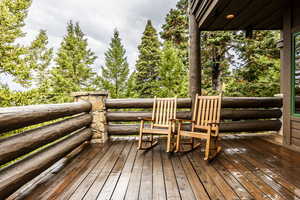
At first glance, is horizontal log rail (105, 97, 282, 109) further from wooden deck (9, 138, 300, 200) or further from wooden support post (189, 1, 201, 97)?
wooden deck (9, 138, 300, 200)

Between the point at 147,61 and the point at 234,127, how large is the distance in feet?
42.9

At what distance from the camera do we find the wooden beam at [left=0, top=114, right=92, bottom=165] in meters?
1.57

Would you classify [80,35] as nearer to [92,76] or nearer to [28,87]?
[92,76]

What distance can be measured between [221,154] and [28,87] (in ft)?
34.9

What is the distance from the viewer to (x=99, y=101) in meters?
3.91

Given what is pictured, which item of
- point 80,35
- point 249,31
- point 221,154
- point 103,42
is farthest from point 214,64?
point 103,42

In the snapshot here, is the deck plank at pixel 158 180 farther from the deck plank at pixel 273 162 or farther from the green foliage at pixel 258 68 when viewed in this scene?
the green foliage at pixel 258 68

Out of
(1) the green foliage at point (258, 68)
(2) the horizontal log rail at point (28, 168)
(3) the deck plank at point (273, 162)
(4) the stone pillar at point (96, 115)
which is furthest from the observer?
(1) the green foliage at point (258, 68)

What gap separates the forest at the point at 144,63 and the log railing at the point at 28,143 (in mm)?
4703

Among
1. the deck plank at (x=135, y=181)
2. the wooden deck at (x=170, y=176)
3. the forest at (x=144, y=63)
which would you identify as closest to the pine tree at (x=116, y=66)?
the forest at (x=144, y=63)

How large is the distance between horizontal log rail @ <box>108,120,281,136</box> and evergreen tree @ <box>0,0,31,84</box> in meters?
7.96

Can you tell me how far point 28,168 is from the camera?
1846 mm

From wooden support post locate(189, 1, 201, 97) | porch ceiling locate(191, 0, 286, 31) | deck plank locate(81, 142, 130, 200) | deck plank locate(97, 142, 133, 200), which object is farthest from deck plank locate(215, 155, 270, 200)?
porch ceiling locate(191, 0, 286, 31)

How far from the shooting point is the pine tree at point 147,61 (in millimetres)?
15795
